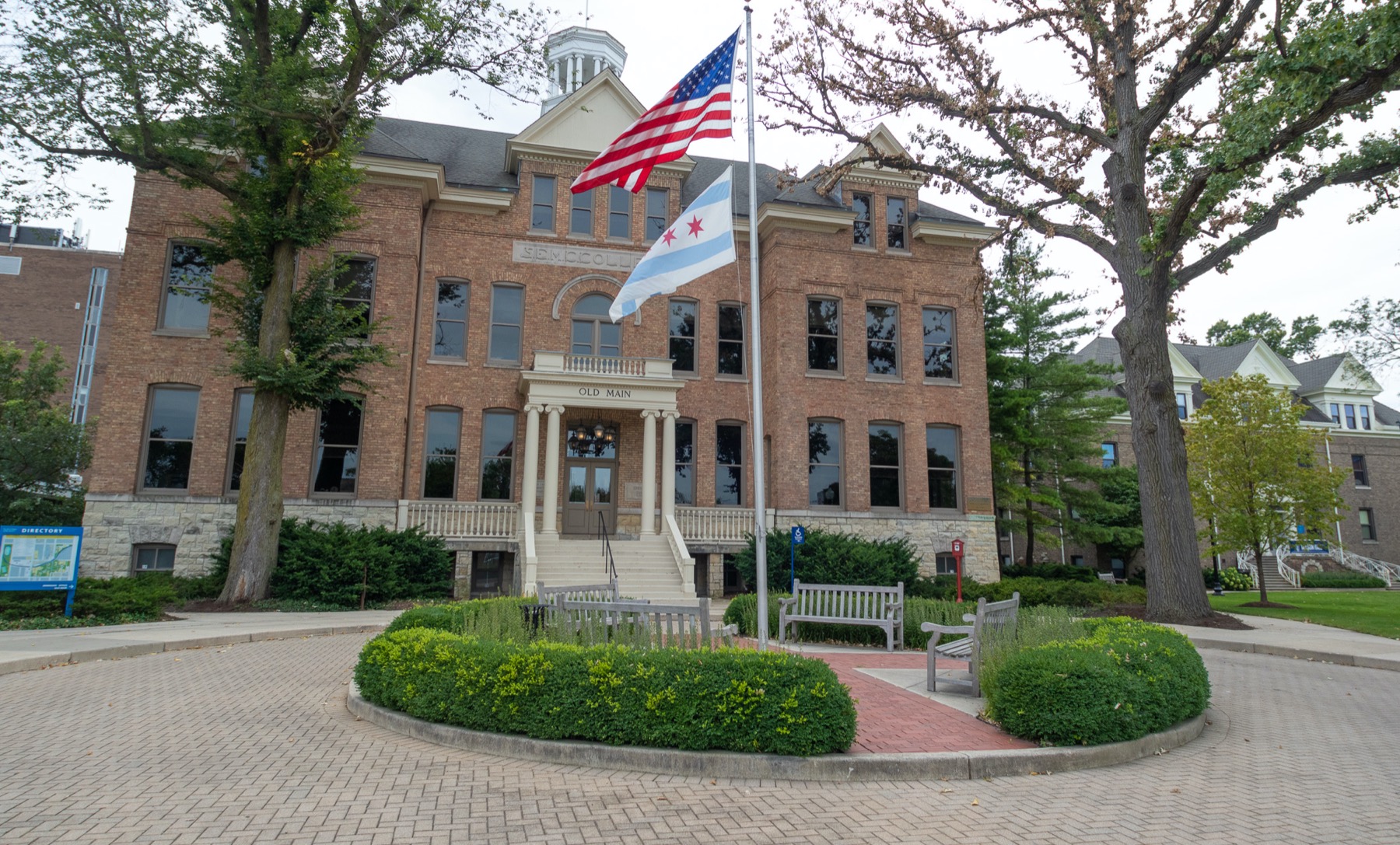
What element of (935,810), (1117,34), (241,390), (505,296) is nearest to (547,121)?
(505,296)

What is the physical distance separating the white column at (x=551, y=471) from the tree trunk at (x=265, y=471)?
592 cm

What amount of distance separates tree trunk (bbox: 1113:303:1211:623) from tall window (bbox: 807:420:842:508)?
849 centimetres

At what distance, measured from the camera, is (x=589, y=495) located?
73.7 feet

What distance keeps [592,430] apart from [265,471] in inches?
331

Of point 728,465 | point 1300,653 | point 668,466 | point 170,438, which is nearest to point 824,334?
point 728,465

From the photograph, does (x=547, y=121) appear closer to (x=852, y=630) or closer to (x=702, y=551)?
(x=702, y=551)

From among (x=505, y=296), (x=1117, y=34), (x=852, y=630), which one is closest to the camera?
(x=852, y=630)

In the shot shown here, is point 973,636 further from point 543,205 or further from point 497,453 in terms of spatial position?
point 543,205

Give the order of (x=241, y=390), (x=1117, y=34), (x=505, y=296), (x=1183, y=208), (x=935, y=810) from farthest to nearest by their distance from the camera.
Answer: (x=505, y=296) → (x=241, y=390) → (x=1117, y=34) → (x=1183, y=208) → (x=935, y=810)

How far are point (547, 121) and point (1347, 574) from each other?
40409 millimetres

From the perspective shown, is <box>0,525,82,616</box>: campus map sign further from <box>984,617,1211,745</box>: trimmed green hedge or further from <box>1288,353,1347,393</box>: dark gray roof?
<box>1288,353,1347,393</box>: dark gray roof

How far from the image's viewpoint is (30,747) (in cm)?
622

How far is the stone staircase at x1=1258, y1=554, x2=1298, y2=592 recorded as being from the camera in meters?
34.8

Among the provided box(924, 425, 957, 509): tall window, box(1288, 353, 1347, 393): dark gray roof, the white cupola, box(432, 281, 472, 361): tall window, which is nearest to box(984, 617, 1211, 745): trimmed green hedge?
box(924, 425, 957, 509): tall window
